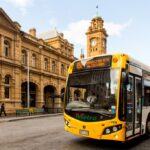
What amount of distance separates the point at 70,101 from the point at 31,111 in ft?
81.5

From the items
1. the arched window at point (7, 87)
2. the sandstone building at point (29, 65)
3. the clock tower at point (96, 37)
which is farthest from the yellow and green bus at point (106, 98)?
the clock tower at point (96, 37)

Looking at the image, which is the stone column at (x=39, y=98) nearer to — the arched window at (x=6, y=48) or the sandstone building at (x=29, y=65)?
the sandstone building at (x=29, y=65)

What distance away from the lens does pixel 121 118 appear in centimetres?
859

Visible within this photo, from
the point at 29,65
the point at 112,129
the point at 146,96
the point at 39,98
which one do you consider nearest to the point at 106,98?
the point at 112,129

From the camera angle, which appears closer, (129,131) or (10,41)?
(129,131)

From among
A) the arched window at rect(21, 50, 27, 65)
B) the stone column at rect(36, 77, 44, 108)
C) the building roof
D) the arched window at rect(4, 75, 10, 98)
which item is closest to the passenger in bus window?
the arched window at rect(4, 75, 10, 98)

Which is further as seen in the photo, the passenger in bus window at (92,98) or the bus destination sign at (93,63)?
the bus destination sign at (93,63)

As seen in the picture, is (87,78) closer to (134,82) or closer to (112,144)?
(134,82)

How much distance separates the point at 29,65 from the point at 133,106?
30.9 meters

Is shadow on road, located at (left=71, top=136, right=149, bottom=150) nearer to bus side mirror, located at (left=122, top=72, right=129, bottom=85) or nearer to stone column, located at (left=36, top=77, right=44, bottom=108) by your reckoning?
bus side mirror, located at (left=122, top=72, right=129, bottom=85)

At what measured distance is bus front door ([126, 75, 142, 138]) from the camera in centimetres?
911

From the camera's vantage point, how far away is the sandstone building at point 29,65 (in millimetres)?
34125

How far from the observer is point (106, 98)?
873 centimetres

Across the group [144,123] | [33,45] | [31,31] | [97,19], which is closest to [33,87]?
[33,45]
